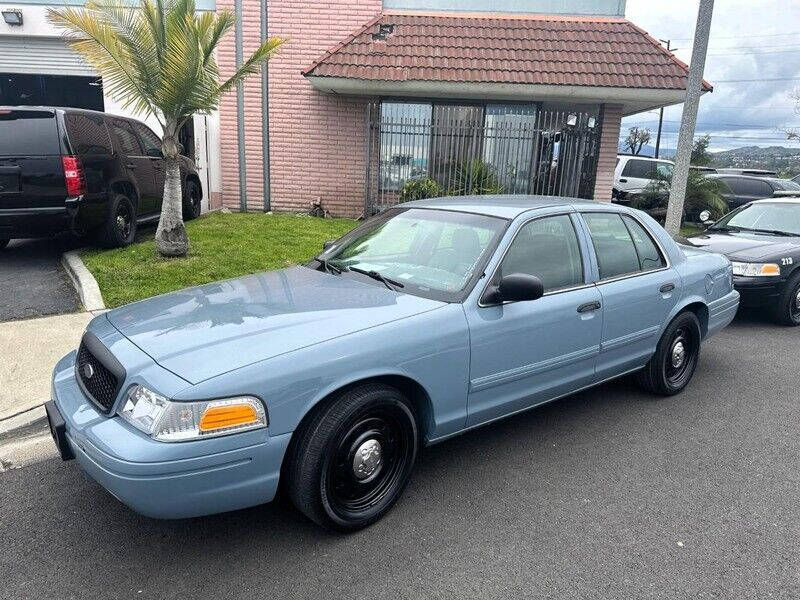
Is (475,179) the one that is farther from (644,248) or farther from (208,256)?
(644,248)

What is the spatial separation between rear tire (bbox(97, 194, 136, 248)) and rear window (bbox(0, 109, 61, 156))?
1.00 m

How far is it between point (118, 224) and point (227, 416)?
6.36 meters

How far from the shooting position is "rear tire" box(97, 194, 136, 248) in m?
7.72

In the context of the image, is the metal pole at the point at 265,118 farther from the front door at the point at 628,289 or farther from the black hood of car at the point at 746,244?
the front door at the point at 628,289

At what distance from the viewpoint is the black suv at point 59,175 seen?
22.6 feet

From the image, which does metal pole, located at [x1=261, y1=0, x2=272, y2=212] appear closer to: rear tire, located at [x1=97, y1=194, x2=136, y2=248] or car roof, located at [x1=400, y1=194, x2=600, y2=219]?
rear tire, located at [x1=97, y1=194, x2=136, y2=248]

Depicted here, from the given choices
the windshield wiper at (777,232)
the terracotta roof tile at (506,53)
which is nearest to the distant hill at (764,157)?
the terracotta roof tile at (506,53)

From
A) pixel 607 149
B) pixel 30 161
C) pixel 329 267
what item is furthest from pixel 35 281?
pixel 607 149

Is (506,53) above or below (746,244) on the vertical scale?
above

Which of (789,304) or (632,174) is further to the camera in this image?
(632,174)

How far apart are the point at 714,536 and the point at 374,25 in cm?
1109

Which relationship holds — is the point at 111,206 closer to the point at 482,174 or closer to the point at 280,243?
the point at 280,243

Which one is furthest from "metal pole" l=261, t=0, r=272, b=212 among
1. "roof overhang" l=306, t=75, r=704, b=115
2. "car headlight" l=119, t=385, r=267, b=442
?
"car headlight" l=119, t=385, r=267, b=442

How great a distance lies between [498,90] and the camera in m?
10.8
